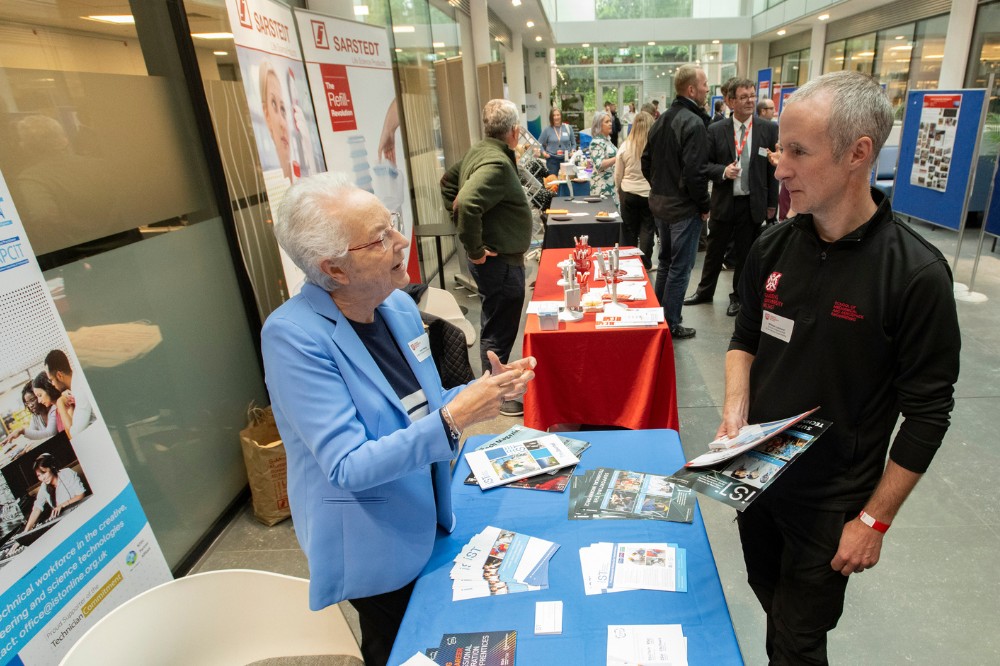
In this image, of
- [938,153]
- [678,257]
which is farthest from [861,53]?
[678,257]

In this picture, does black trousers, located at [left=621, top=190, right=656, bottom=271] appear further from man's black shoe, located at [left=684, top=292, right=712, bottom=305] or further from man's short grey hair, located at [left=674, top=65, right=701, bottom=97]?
man's short grey hair, located at [left=674, top=65, right=701, bottom=97]

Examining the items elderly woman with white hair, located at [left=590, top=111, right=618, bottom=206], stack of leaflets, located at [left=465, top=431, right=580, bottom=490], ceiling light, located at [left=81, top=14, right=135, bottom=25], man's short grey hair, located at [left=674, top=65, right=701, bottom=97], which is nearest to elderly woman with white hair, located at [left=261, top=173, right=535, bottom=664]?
stack of leaflets, located at [left=465, top=431, right=580, bottom=490]

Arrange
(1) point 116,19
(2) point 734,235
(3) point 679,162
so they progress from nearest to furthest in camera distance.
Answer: (1) point 116,19
(3) point 679,162
(2) point 734,235

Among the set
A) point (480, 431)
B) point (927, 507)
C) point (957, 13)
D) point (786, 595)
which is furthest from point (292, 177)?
point (957, 13)

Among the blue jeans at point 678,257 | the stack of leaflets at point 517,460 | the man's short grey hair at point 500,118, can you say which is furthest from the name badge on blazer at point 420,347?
the blue jeans at point 678,257

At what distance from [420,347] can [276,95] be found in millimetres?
1810

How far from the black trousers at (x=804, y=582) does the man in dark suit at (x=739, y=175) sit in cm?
335

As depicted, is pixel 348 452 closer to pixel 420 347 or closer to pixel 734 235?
pixel 420 347

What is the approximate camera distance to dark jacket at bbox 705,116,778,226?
429 cm

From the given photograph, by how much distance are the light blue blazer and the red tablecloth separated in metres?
1.41

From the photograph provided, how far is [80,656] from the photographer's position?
3.69 ft

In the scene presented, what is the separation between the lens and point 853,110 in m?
1.08

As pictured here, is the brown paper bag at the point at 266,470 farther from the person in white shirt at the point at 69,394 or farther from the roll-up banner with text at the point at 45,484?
the person in white shirt at the point at 69,394

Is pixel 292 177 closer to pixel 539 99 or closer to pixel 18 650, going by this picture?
pixel 18 650
